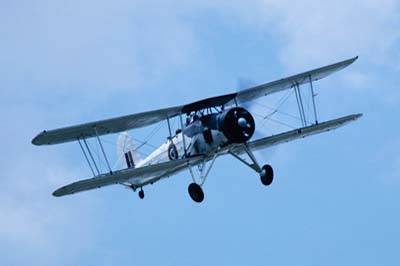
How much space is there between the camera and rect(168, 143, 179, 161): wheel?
29.8 metres

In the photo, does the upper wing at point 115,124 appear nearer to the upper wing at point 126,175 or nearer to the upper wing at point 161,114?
the upper wing at point 161,114

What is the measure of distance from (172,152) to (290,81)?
4099 millimetres

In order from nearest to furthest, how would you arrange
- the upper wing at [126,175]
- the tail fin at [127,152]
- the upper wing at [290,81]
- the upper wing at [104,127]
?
the upper wing at [126,175] → the upper wing at [104,127] → the upper wing at [290,81] → the tail fin at [127,152]

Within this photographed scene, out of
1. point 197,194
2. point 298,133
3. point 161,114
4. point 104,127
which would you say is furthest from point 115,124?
point 298,133

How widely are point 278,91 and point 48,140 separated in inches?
282

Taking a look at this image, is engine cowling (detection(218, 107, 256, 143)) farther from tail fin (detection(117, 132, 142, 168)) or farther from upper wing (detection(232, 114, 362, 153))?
tail fin (detection(117, 132, 142, 168))

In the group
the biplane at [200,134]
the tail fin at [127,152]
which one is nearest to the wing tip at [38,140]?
the biplane at [200,134]

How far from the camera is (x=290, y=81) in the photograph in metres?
31.0

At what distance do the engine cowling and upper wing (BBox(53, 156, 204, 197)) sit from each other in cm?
130

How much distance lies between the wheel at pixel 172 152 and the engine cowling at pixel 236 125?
2121 mm

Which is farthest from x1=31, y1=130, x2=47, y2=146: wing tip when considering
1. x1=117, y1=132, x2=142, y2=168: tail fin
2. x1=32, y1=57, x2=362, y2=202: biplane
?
x1=117, y1=132, x2=142, y2=168: tail fin

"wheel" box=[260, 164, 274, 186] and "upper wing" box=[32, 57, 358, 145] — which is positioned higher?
"upper wing" box=[32, 57, 358, 145]

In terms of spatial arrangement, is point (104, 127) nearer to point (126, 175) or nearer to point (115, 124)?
point (115, 124)

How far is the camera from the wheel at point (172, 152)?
29.8 meters
